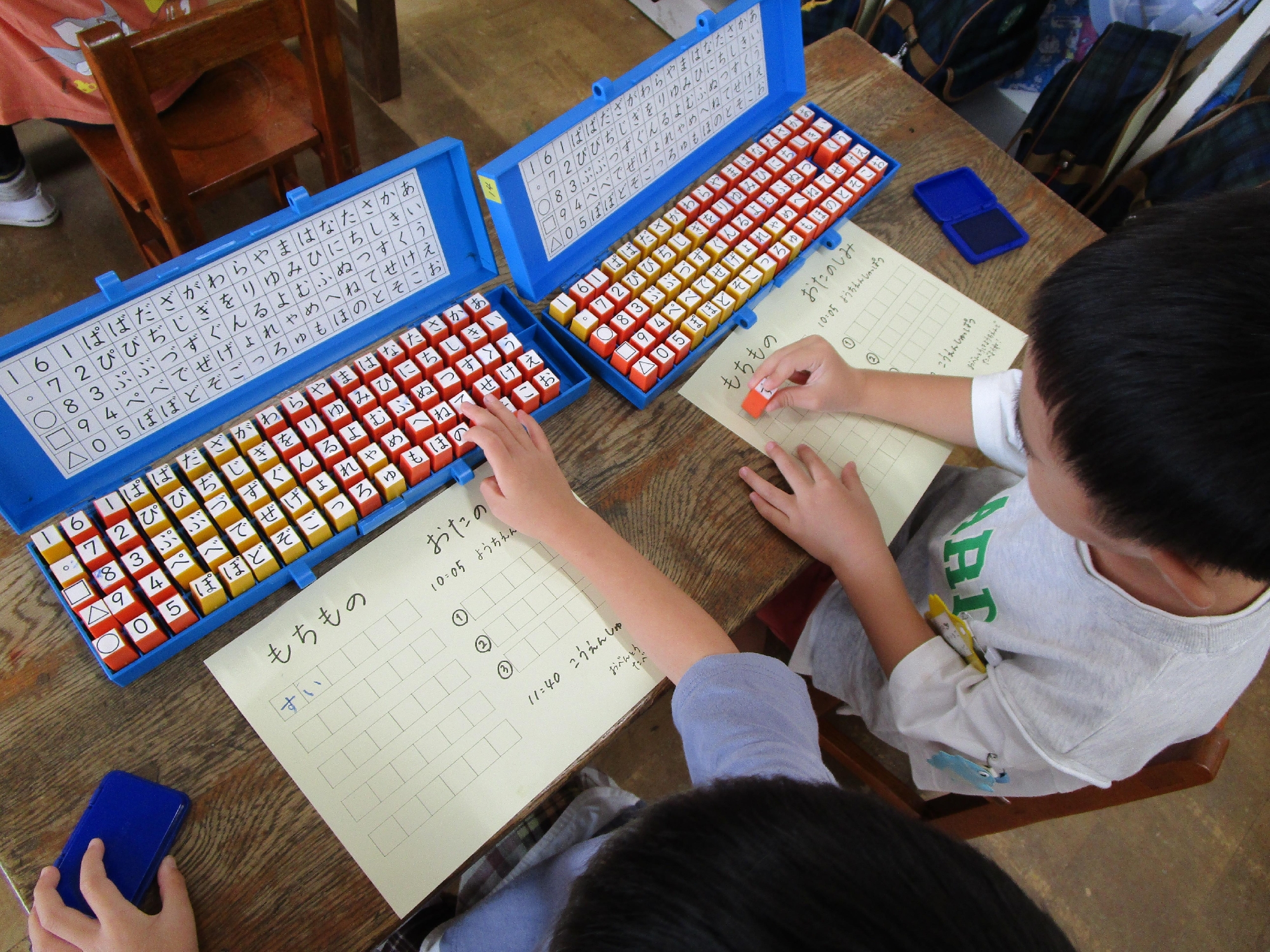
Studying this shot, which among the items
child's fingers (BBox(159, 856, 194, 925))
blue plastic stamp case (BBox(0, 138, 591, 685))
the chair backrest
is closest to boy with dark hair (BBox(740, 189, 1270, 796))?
blue plastic stamp case (BBox(0, 138, 591, 685))

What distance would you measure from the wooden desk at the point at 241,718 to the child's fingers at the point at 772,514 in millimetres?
12

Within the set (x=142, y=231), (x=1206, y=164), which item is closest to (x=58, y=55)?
(x=142, y=231)

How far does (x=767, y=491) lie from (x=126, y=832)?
647mm

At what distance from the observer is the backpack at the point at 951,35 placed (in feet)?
5.08

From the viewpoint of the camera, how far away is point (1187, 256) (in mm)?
528

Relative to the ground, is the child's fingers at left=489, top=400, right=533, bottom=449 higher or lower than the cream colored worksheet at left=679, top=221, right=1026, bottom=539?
higher

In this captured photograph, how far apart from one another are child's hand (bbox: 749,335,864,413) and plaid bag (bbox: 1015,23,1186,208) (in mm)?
1002

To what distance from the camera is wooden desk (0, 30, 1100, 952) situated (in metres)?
0.58

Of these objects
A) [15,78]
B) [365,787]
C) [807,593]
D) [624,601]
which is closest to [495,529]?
[624,601]

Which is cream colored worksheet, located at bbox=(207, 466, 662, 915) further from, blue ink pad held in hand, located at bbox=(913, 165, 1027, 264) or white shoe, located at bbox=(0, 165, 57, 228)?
white shoe, located at bbox=(0, 165, 57, 228)

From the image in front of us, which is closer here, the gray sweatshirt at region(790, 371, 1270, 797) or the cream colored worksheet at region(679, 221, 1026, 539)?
the gray sweatshirt at region(790, 371, 1270, 797)

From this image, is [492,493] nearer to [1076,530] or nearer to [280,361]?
[280,361]

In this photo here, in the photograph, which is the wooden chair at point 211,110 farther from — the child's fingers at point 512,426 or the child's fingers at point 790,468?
the child's fingers at point 790,468

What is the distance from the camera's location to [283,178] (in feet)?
5.29
